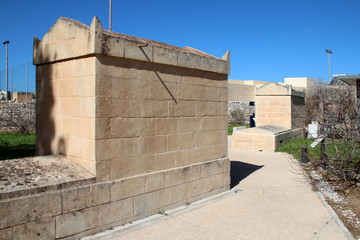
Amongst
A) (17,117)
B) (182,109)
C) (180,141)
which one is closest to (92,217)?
(180,141)

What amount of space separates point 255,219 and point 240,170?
4.05 m

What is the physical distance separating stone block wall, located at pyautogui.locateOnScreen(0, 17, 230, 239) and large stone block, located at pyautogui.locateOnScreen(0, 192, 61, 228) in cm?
1

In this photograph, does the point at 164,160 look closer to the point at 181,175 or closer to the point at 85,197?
the point at 181,175

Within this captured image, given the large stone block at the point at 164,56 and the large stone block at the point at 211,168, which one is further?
the large stone block at the point at 211,168

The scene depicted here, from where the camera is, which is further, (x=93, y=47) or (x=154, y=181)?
(x=154, y=181)

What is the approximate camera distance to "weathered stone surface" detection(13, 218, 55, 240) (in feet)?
11.9

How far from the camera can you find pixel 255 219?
17.3ft

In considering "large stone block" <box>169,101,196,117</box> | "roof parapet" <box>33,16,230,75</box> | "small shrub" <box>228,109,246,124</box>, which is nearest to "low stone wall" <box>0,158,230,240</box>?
"large stone block" <box>169,101,196,117</box>

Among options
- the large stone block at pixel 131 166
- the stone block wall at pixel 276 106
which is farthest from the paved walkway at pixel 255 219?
the stone block wall at pixel 276 106

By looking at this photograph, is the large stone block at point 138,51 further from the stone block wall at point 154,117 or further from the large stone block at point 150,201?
the large stone block at point 150,201

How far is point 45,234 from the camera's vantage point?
385cm

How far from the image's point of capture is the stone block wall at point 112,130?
160 inches

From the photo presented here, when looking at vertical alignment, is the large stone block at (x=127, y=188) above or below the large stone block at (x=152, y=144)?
below

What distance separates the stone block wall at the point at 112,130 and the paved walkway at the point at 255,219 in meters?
0.41
